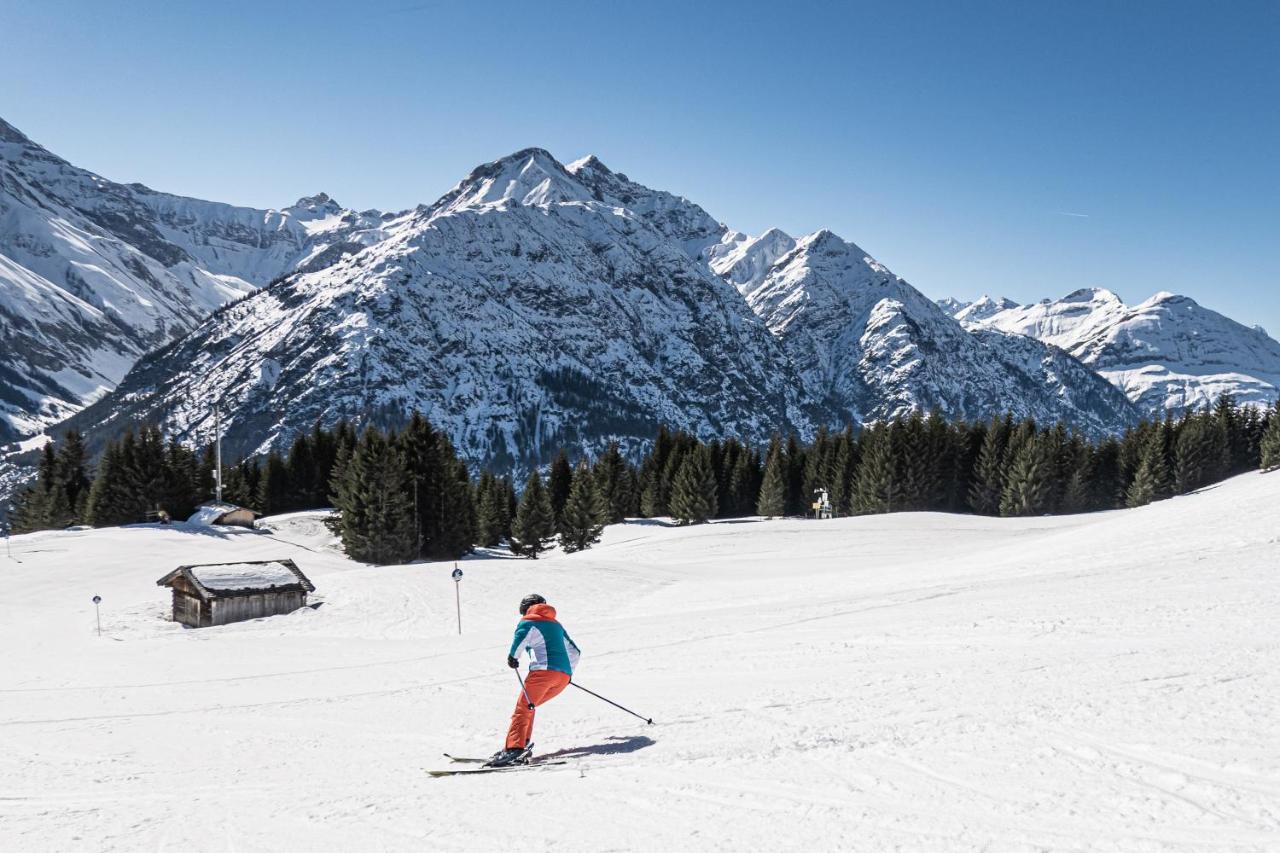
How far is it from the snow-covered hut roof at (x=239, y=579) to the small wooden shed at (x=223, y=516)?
32170 millimetres

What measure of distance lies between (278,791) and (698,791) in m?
5.37

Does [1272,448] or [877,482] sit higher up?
[1272,448]

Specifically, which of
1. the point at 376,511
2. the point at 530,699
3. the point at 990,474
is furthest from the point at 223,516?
the point at 990,474

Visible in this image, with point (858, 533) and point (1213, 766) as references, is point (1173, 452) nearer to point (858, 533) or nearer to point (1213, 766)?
point (858, 533)

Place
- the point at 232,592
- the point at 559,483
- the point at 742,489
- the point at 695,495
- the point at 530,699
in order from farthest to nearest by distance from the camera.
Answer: the point at 742,489 < the point at 559,483 < the point at 695,495 < the point at 232,592 < the point at 530,699

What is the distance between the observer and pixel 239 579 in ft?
115

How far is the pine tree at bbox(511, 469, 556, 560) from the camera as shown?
6581 centimetres

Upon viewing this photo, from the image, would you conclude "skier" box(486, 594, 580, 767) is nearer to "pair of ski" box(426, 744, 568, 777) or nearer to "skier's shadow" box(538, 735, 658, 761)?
"pair of ski" box(426, 744, 568, 777)

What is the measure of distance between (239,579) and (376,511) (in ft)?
57.6

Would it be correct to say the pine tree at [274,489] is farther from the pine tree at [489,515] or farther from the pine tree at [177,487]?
the pine tree at [489,515]

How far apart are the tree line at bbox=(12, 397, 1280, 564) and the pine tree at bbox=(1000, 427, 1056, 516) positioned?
144mm

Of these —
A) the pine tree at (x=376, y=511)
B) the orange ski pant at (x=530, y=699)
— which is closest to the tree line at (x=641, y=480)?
the pine tree at (x=376, y=511)

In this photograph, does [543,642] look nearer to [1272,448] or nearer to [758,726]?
[758,726]

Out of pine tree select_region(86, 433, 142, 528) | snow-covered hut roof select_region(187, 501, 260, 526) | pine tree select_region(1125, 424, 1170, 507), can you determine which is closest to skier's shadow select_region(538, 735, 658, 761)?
snow-covered hut roof select_region(187, 501, 260, 526)
